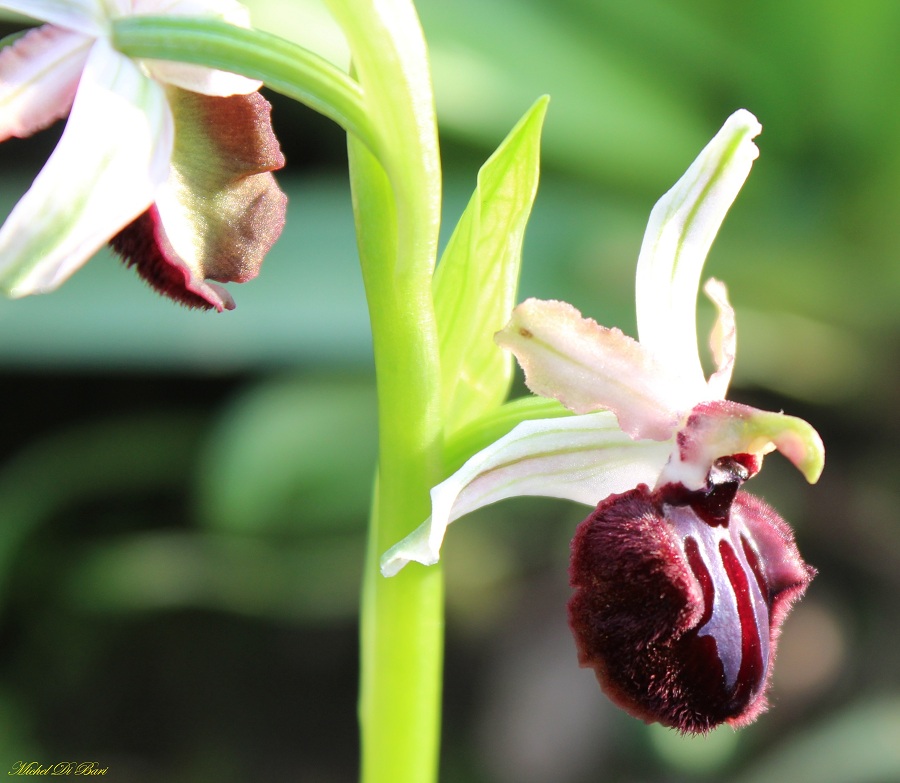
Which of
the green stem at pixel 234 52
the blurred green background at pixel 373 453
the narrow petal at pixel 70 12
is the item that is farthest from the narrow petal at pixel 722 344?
the blurred green background at pixel 373 453

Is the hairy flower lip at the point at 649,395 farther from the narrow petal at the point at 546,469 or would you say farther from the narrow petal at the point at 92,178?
the narrow petal at the point at 92,178

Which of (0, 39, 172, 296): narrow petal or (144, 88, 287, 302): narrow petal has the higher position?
(0, 39, 172, 296): narrow petal

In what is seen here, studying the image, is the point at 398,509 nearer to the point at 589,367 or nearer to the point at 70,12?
the point at 589,367

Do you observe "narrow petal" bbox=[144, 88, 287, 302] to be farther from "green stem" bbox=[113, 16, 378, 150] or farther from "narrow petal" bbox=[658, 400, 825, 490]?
"narrow petal" bbox=[658, 400, 825, 490]

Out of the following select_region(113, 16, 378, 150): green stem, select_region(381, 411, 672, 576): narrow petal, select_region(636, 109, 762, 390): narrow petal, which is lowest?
select_region(381, 411, 672, 576): narrow petal

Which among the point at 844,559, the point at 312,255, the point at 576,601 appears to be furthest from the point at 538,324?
the point at 844,559

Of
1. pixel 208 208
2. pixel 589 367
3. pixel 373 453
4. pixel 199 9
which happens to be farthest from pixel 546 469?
pixel 373 453

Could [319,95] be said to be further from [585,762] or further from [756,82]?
[756,82]

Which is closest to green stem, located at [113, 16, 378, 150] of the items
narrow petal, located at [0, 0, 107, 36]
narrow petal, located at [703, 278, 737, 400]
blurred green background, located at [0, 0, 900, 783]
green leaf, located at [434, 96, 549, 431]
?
narrow petal, located at [0, 0, 107, 36]
